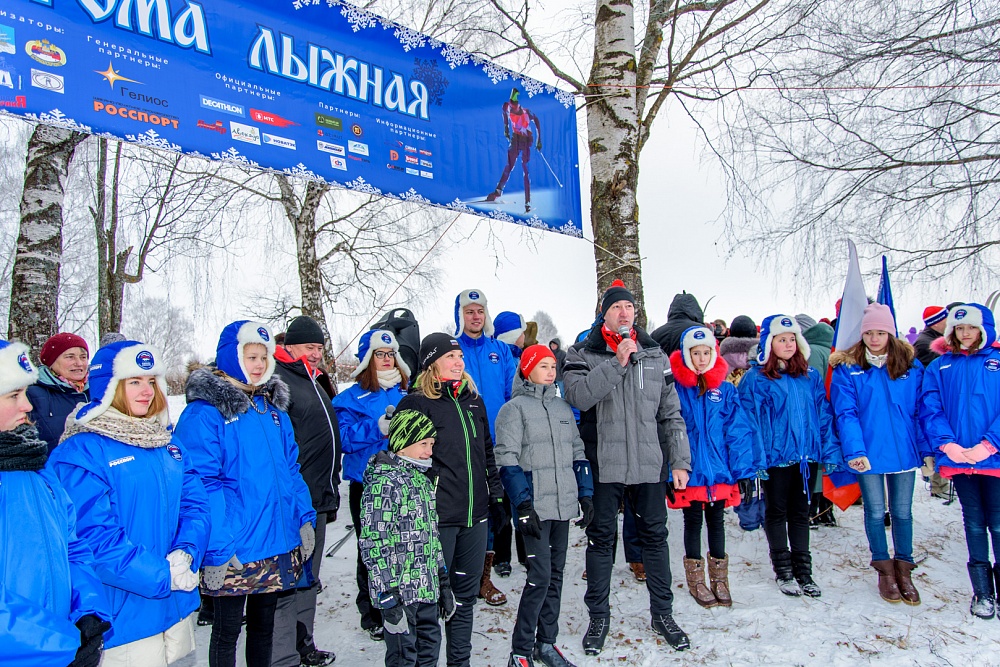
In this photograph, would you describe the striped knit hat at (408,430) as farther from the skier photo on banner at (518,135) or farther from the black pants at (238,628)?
the skier photo on banner at (518,135)

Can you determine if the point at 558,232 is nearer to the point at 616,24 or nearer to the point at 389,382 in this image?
the point at 616,24

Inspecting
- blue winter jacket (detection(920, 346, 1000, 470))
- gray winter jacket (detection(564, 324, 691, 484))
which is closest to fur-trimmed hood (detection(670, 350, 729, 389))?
gray winter jacket (detection(564, 324, 691, 484))

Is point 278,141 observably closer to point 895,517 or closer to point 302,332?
point 302,332

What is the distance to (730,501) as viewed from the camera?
4516 mm

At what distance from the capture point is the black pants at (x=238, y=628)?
124 inches

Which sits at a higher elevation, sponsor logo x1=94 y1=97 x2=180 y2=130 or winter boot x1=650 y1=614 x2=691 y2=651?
sponsor logo x1=94 y1=97 x2=180 y2=130

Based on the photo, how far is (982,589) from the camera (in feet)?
14.3

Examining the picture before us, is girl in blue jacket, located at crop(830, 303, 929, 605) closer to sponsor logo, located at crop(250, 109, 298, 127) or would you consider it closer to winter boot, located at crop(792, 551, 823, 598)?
winter boot, located at crop(792, 551, 823, 598)

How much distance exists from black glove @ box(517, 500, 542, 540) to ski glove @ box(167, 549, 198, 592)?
1722 mm

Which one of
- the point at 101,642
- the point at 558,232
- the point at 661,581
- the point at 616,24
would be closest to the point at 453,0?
the point at 616,24

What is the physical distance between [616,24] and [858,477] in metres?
4.54

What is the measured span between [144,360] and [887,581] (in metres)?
5.07

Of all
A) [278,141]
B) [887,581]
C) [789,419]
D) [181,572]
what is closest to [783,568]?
[887,581]

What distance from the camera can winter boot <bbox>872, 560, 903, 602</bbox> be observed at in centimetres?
450
